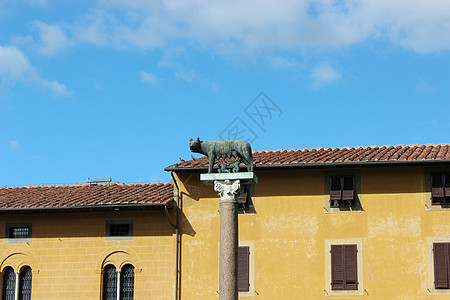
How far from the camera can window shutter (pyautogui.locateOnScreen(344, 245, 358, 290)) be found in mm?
23844

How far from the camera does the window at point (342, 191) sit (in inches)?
957

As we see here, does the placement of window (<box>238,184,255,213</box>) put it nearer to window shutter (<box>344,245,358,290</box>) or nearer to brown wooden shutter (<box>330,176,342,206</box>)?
brown wooden shutter (<box>330,176,342,206</box>)

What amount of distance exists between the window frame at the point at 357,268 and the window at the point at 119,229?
6.12 metres

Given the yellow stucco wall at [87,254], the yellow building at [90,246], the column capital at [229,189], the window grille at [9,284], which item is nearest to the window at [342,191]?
the yellow building at [90,246]

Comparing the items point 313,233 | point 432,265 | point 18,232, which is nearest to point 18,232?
point 18,232

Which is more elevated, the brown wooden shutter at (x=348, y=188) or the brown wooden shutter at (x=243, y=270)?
the brown wooden shutter at (x=348, y=188)

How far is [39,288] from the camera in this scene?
25547 mm

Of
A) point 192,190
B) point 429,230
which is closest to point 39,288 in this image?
point 192,190

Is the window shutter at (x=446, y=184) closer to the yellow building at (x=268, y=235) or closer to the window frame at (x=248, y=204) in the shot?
the yellow building at (x=268, y=235)

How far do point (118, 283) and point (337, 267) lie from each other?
6715 mm

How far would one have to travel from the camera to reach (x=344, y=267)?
944 inches

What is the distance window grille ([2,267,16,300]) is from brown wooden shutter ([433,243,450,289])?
13.0 meters

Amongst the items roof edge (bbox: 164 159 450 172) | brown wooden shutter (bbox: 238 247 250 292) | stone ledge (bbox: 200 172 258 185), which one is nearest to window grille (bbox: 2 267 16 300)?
roof edge (bbox: 164 159 450 172)

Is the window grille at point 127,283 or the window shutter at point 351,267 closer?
the window shutter at point 351,267
